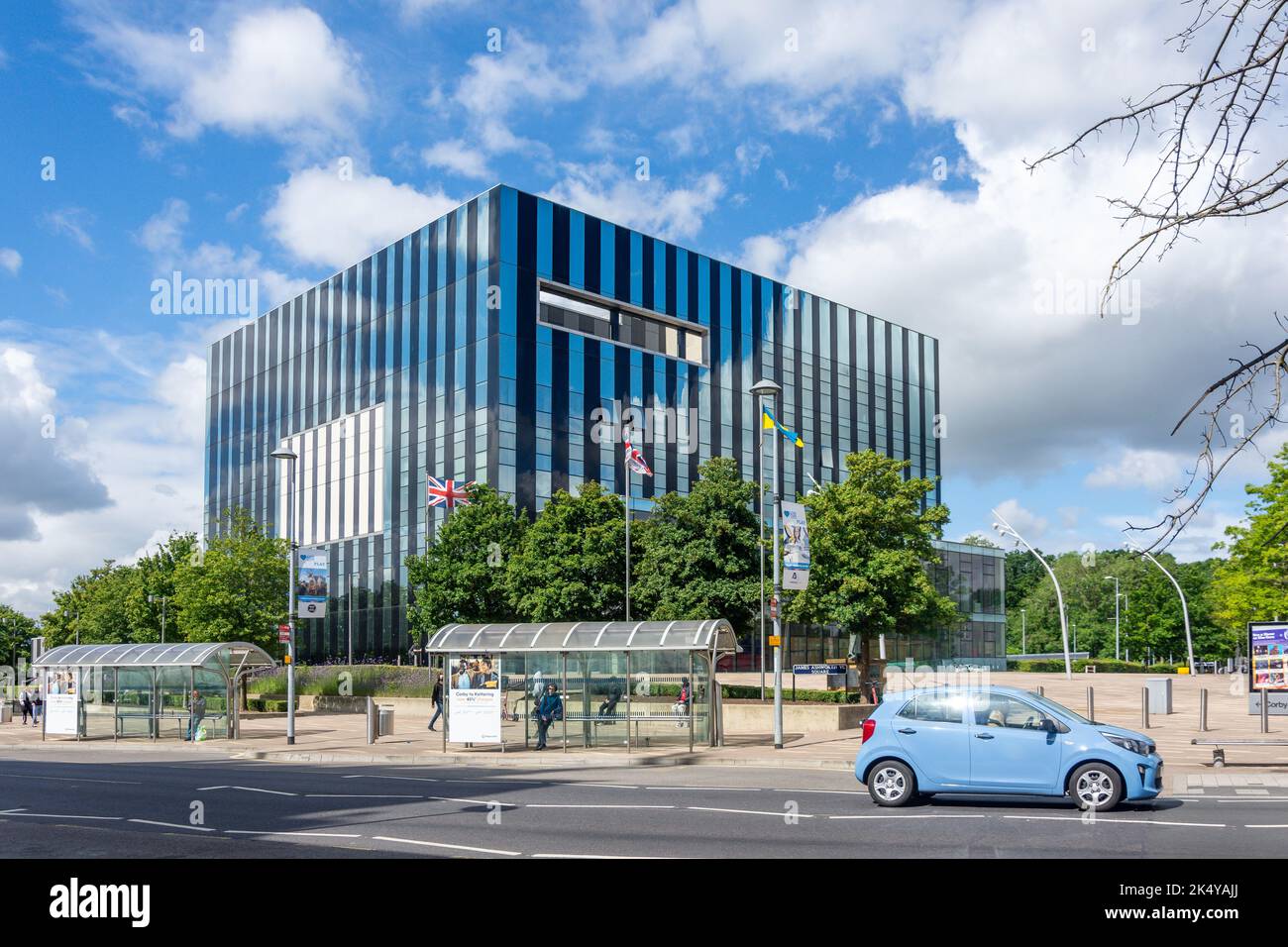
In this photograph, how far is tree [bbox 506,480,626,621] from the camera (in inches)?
1799

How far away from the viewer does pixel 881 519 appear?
132 feet

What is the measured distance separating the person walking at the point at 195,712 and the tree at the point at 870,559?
19.2 meters

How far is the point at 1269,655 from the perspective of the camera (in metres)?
26.6

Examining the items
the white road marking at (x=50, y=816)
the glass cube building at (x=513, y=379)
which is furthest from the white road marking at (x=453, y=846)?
the glass cube building at (x=513, y=379)

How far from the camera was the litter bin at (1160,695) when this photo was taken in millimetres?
38219

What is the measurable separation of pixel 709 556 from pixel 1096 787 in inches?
993

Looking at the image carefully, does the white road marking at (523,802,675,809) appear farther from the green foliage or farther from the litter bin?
the green foliage

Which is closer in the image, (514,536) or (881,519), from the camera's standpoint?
(881,519)

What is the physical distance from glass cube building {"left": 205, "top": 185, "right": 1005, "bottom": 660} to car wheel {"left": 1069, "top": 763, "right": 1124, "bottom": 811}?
157ft

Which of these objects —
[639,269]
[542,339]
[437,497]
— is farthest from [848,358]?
[437,497]

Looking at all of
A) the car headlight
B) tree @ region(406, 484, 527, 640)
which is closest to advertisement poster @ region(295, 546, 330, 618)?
tree @ region(406, 484, 527, 640)

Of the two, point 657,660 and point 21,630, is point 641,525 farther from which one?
point 21,630

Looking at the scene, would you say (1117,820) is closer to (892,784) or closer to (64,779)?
(892,784)
